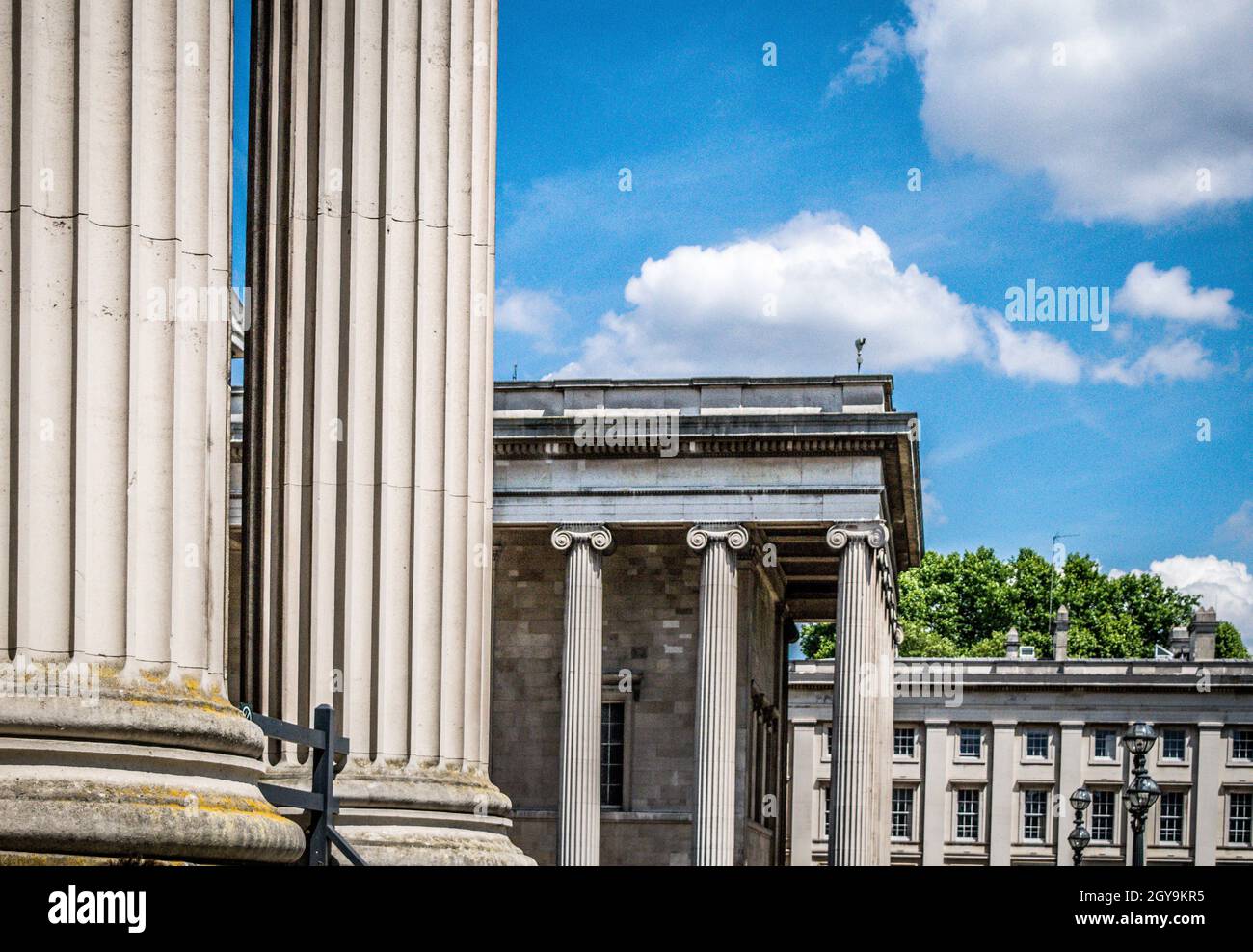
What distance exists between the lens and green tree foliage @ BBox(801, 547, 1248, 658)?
136m

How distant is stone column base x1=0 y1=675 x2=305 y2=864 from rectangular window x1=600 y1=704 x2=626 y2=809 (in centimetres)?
5441

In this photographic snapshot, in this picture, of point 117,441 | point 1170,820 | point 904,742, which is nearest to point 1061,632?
point 1170,820

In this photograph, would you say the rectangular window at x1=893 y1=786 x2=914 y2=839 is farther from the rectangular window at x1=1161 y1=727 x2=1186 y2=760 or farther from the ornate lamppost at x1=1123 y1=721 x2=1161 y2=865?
the ornate lamppost at x1=1123 y1=721 x2=1161 y2=865

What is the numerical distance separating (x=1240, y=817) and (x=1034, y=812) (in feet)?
39.1

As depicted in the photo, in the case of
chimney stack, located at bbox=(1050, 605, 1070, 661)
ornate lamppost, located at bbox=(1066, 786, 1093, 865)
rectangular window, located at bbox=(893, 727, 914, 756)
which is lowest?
rectangular window, located at bbox=(893, 727, 914, 756)

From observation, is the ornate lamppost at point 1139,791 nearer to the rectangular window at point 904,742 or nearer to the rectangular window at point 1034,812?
the rectangular window at point 904,742

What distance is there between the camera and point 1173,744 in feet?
366

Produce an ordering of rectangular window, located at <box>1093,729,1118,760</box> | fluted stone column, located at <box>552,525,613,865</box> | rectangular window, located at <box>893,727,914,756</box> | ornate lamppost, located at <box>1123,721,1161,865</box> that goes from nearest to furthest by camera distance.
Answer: ornate lamppost, located at <box>1123,721,1161,865</box>, fluted stone column, located at <box>552,525,613,865</box>, rectangular window, located at <box>1093,729,1118,760</box>, rectangular window, located at <box>893,727,914,756</box>

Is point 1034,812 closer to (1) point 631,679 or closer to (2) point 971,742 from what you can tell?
(2) point 971,742

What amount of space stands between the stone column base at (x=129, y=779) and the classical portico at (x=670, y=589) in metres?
47.8

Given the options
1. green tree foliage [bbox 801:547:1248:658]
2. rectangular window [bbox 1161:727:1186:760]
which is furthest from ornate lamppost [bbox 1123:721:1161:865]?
green tree foliage [bbox 801:547:1248:658]

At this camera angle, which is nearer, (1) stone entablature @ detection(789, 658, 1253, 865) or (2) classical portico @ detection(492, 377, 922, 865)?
(2) classical portico @ detection(492, 377, 922, 865)
